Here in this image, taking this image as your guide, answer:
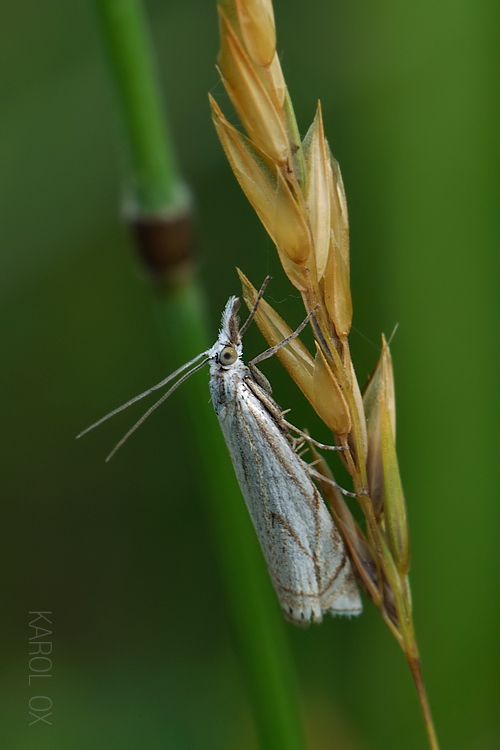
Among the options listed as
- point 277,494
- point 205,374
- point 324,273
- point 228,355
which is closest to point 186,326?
point 324,273

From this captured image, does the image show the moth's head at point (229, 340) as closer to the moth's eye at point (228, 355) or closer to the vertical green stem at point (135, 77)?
the moth's eye at point (228, 355)

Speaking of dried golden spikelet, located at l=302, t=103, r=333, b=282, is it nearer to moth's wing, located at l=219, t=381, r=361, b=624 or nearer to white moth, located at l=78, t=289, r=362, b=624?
white moth, located at l=78, t=289, r=362, b=624

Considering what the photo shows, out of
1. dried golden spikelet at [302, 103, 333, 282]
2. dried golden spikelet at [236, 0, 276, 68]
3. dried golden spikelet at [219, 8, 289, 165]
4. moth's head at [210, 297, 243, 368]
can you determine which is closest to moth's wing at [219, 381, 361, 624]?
moth's head at [210, 297, 243, 368]

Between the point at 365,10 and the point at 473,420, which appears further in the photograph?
the point at 365,10

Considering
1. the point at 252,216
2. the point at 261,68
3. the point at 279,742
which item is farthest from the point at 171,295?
the point at 252,216

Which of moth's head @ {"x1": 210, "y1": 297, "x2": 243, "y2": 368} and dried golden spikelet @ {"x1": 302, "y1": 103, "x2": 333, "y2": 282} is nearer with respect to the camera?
dried golden spikelet @ {"x1": 302, "y1": 103, "x2": 333, "y2": 282}

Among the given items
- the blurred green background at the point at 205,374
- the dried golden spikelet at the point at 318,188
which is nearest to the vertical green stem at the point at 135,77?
the dried golden spikelet at the point at 318,188

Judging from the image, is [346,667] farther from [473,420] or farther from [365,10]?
[365,10]

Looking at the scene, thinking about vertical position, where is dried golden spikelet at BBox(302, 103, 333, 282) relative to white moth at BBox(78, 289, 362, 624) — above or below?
above
